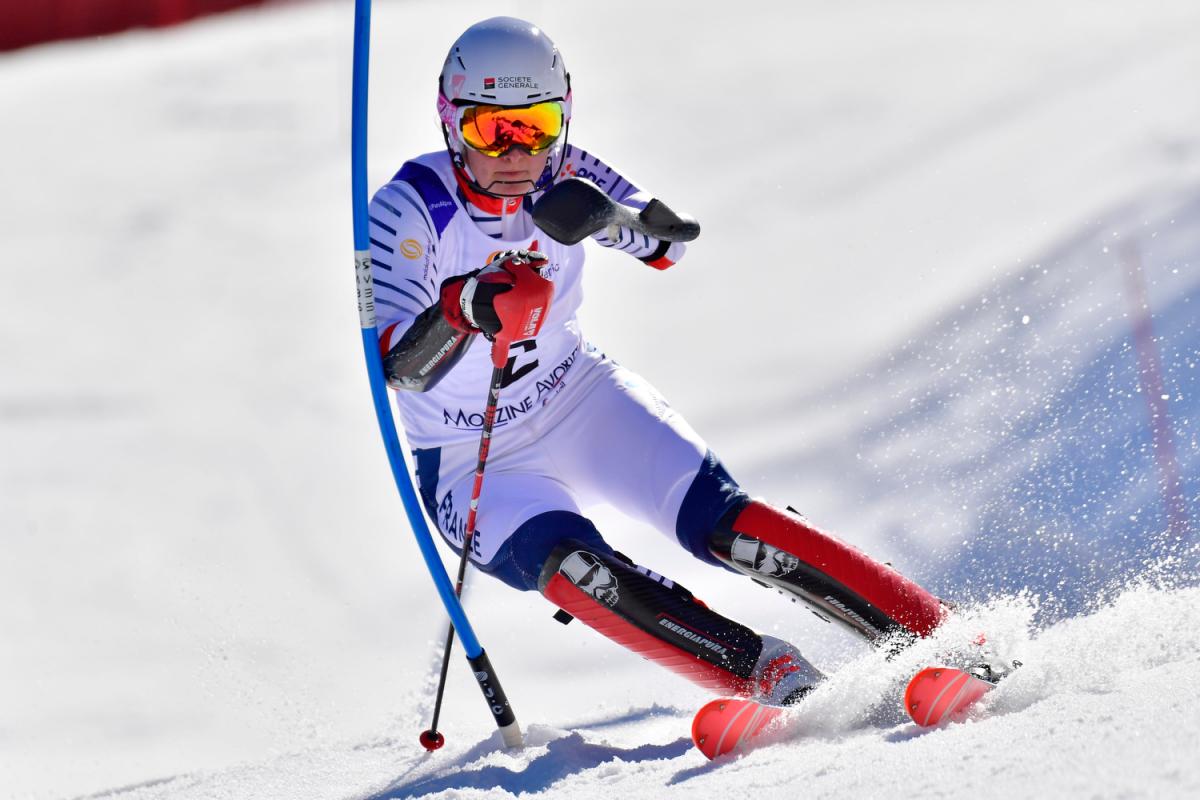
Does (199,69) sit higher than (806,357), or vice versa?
(199,69)

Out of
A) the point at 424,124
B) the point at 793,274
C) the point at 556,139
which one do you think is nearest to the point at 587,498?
the point at 556,139

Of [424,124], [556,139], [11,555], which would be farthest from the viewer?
[424,124]

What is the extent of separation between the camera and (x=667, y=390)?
20.8 ft

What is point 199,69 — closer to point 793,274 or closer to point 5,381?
point 5,381

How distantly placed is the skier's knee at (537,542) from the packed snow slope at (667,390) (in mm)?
409

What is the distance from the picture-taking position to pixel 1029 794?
78.1 inches

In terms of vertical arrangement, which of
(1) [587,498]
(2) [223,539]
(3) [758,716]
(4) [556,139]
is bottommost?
(3) [758,716]

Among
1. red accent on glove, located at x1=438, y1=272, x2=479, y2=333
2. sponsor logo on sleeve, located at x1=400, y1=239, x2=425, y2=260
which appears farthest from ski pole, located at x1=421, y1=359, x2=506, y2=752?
sponsor logo on sleeve, located at x1=400, y1=239, x2=425, y2=260

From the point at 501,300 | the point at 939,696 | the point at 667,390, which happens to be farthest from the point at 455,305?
the point at 667,390

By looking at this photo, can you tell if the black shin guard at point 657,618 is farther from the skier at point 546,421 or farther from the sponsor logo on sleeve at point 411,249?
the sponsor logo on sleeve at point 411,249

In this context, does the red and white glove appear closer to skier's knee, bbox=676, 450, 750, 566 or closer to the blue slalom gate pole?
the blue slalom gate pole

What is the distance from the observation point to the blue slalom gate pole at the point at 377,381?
3.08 metres

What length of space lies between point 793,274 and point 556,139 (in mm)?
3984

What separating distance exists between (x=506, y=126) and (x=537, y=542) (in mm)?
1004
